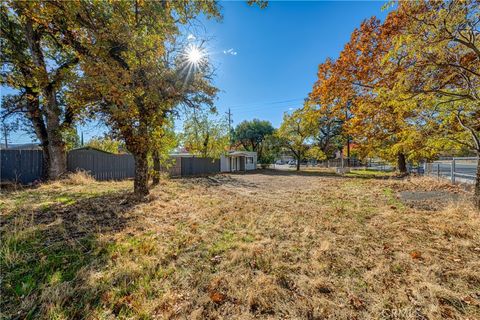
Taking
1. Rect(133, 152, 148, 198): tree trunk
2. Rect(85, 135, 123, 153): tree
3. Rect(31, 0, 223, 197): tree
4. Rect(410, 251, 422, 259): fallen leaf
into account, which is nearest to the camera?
Rect(410, 251, 422, 259): fallen leaf

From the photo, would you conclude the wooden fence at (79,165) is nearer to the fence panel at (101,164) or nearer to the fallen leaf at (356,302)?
the fence panel at (101,164)

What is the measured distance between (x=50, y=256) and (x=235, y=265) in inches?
93.5

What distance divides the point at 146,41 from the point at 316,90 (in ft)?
30.7

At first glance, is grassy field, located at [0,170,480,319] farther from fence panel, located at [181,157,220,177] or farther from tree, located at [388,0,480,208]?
fence panel, located at [181,157,220,177]

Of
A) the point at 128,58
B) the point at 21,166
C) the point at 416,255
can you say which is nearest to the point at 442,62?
the point at 416,255

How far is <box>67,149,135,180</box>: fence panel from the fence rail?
16341mm

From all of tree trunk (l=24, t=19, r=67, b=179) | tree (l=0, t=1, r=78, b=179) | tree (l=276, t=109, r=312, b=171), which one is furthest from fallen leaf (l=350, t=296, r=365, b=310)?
tree (l=276, t=109, r=312, b=171)

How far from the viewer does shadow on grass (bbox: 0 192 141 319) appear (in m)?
1.79

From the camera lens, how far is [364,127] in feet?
34.4

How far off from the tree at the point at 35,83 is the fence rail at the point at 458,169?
14.3 meters

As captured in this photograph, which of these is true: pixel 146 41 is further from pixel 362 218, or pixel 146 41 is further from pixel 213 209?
pixel 362 218

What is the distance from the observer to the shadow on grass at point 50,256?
179 cm

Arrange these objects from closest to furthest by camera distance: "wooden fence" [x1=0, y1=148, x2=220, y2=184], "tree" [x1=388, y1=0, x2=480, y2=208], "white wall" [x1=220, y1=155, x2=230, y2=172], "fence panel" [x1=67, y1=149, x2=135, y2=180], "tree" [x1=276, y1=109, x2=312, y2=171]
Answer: "tree" [x1=388, y1=0, x2=480, y2=208] < "wooden fence" [x1=0, y1=148, x2=220, y2=184] < "fence panel" [x1=67, y1=149, x2=135, y2=180] < "white wall" [x1=220, y1=155, x2=230, y2=172] < "tree" [x1=276, y1=109, x2=312, y2=171]

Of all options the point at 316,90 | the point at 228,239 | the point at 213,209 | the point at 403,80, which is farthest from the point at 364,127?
the point at 228,239
